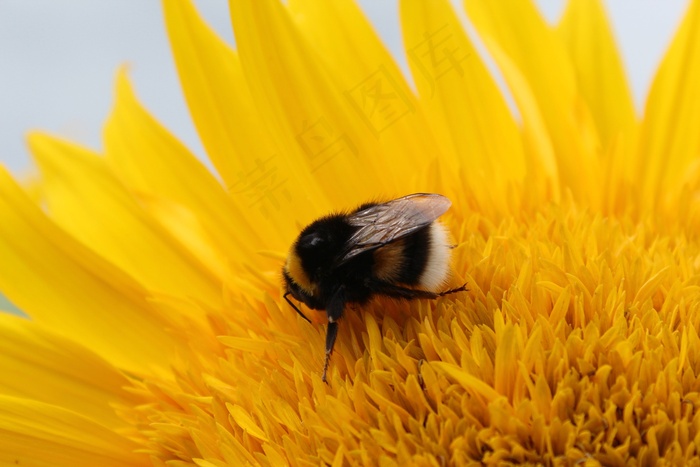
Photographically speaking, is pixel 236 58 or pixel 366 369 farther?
pixel 236 58

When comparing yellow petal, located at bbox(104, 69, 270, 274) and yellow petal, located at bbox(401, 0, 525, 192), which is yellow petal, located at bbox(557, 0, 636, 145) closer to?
yellow petal, located at bbox(401, 0, 525, 192)

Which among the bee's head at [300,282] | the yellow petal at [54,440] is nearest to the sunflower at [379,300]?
the yellow petal at [54,440]

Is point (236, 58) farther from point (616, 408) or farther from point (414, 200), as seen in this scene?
point (616, 408)

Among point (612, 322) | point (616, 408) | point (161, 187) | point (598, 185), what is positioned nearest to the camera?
point (616, 408)

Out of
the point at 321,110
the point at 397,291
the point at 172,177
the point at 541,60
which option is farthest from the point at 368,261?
the point at 541,60

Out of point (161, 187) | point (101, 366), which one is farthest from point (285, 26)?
point (101, 366)

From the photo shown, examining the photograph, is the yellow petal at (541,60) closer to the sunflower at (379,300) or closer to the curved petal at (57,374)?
the sunflower at (379,300)

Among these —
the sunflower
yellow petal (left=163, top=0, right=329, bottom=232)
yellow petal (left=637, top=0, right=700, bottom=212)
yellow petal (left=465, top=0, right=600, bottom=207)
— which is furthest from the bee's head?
yellow petal (left=637, top=0, right=700, bottom=212)
